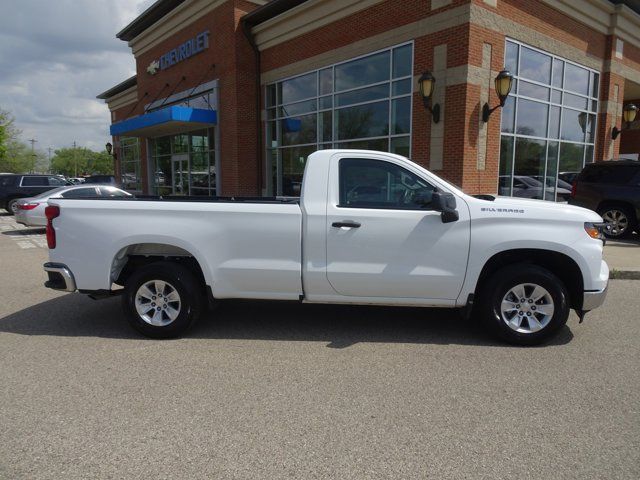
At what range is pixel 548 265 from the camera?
15.7 feet

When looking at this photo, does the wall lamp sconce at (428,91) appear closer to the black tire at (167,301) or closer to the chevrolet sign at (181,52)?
the black tire at (167,301)

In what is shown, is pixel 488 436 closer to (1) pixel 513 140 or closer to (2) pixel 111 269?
(2) pixel 111 269

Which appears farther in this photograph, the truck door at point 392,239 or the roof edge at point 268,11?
the roof edge at point 268,11

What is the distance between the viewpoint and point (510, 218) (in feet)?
14.5

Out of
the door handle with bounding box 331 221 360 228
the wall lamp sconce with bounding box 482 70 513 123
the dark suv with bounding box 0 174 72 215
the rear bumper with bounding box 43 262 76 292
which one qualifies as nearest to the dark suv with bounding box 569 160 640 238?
the wall lamp sconce with bounding box 482 70 513 123

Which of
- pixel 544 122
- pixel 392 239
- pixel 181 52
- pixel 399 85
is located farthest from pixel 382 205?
pixel 181 52

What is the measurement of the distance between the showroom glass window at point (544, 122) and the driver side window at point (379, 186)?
8.59 meters

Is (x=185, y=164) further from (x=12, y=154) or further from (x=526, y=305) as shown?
(x=12, y=154)

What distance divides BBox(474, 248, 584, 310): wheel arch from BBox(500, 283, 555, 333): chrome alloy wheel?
287 mm

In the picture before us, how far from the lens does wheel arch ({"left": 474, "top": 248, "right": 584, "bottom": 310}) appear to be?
4.55m

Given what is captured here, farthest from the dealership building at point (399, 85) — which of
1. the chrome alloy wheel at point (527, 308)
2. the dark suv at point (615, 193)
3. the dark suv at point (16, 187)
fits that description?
the chrome alloy wheel at point (527, 308)

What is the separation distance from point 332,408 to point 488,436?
1051mm

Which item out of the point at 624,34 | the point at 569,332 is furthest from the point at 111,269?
the point at 624,34

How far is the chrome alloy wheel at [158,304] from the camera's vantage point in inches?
186
